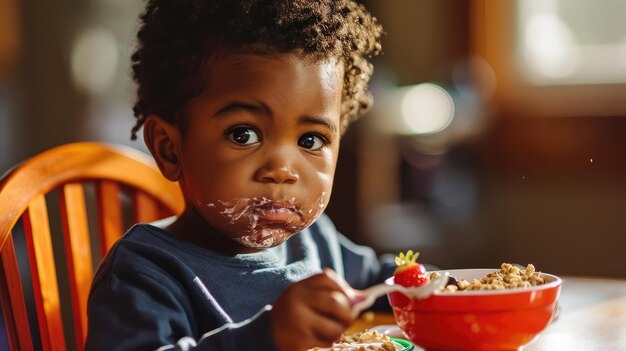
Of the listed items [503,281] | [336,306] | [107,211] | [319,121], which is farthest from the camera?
[107,211]

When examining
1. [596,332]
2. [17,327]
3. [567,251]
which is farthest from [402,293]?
[567,251]

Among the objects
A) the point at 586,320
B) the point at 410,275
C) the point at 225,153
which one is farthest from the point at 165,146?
the point at 586,320

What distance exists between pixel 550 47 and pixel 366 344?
2176 mm

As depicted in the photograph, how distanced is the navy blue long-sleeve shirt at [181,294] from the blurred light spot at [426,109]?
1.80 m

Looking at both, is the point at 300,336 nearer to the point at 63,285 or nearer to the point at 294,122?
the point at 294,122

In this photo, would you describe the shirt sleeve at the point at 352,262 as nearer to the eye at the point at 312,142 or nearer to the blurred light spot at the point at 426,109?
the eye at the point at 312,142

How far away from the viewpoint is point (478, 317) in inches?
27.5

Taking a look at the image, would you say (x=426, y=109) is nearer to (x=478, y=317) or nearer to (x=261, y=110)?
(x=261, y=110)

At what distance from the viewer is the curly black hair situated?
87 centimetres

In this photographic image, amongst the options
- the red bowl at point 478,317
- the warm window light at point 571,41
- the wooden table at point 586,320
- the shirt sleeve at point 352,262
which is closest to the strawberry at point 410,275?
the red bowl at point 478,317

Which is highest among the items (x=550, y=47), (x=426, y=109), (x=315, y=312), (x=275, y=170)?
(x=550, y=47)

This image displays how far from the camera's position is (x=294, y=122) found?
0.85m

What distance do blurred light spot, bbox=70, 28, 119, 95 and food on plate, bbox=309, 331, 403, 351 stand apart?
7.18ft

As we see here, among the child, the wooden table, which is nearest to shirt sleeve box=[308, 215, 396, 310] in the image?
the wooden table
